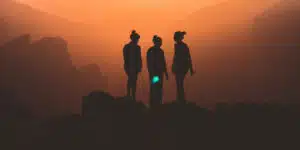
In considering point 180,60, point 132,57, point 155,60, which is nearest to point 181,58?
point 180,60

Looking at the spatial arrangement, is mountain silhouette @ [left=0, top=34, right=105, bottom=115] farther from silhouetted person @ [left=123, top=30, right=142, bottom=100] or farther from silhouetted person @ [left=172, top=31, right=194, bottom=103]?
silhouetted person @ [left=172, top=31, right=194, bottom=103]

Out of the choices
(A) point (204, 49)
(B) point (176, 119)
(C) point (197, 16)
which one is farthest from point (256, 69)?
(C) point (197, 16)

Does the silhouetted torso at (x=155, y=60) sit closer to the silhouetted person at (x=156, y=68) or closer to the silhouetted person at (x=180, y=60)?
the silhouetted person at (x=156, y=68)

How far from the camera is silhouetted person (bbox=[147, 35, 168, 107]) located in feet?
36.8

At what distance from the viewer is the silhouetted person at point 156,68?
36.8 feet

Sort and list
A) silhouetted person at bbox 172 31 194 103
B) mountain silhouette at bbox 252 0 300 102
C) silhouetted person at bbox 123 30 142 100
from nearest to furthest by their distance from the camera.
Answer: silhouetted person at bbox 172 31 194 103 → silhouetted person at bbox 123 30 142 100 → mountain silhouette at bbox 252 0 300 102

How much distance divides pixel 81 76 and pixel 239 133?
100978mm

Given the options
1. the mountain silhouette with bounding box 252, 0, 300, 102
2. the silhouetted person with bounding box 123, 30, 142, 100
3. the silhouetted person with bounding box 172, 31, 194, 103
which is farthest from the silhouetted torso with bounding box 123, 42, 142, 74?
the mountain silhouette with bounding box 252, 0, 300, 102

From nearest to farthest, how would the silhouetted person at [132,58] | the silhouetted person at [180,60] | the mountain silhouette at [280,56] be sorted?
1. the silhouetted person at [180,60]
2. the silhouetted person at [132,58]
3. the mountain silhouette at [280,56]

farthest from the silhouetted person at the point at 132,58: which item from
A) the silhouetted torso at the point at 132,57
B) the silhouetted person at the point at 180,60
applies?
the silhouetted person at the point at 180,60

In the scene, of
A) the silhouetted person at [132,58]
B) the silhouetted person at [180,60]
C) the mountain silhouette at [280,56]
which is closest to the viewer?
the silhouetted person at [180,60]

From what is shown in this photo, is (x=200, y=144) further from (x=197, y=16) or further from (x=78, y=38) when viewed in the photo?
(x=197, y=16)

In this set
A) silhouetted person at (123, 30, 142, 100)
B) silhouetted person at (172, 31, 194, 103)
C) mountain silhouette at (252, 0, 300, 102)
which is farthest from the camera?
mountain silhouette at (252, 0, 300, 102)

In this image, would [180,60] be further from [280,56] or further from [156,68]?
[280,56]
